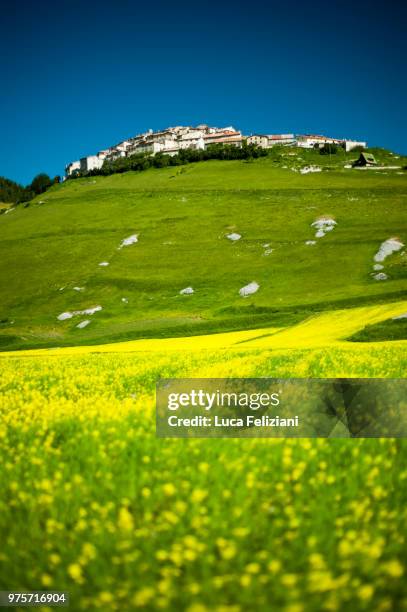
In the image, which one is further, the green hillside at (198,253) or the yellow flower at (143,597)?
the green hillside at (198,253)

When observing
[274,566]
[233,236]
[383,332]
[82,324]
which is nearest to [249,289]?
[233,236]

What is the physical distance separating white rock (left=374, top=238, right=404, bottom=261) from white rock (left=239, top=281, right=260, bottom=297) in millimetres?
23848

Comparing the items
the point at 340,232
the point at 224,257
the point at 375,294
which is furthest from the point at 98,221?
the point at 375,294

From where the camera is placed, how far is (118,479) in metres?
6.15

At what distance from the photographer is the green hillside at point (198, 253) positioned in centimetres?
7338

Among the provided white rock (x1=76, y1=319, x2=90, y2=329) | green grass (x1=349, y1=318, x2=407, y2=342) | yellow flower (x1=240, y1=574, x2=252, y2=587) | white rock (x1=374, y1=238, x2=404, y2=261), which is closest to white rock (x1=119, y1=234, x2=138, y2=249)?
white rock (x1=76, y1=319, x2=90, y2=329)

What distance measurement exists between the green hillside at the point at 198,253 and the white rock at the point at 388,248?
1.29 meters

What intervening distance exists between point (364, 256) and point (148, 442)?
86.3 meters

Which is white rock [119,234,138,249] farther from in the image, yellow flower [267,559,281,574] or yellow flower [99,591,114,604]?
yellow flower [267,559,281,574]

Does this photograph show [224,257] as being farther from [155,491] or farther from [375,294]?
Result: [155,491]

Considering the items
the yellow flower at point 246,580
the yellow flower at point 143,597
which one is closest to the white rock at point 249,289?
the yellow flower at point 246,580

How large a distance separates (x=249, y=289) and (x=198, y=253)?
2462 centimetres

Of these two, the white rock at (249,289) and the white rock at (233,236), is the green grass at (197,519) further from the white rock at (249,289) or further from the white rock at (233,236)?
the white rock at (233,236)

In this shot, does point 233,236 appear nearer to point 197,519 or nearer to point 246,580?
point 197,519
